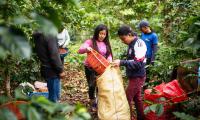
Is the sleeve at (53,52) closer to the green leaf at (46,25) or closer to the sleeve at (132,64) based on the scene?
the sleeve at (132,64)

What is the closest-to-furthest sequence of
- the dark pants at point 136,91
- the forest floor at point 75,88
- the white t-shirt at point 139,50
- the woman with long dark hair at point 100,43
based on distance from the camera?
the white t-shirt at point 139,50
the dark pants at point 136,91
the woman with long dark hair at point 100,43
the forest floor at point 75,88

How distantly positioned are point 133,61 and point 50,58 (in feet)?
3.58

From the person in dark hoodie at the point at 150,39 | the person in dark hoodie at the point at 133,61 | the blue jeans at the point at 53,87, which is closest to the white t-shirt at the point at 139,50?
the person in dark hoodie at the point at 133,61

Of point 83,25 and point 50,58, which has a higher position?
point 83,25

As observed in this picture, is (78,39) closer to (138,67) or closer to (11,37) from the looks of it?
(138,67)

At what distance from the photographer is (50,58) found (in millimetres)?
4504

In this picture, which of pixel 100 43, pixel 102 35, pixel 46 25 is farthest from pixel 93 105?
pixel 46 25

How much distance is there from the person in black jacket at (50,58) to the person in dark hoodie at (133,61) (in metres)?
0.78

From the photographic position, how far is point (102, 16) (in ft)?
41.1

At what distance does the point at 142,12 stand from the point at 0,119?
11732mm

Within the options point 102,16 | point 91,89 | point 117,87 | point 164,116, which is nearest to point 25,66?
point 91,89

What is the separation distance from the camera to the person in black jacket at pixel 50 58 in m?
4.41

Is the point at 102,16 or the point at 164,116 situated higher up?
the point at 102,16

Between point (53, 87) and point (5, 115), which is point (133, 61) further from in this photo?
point (5, 115)
